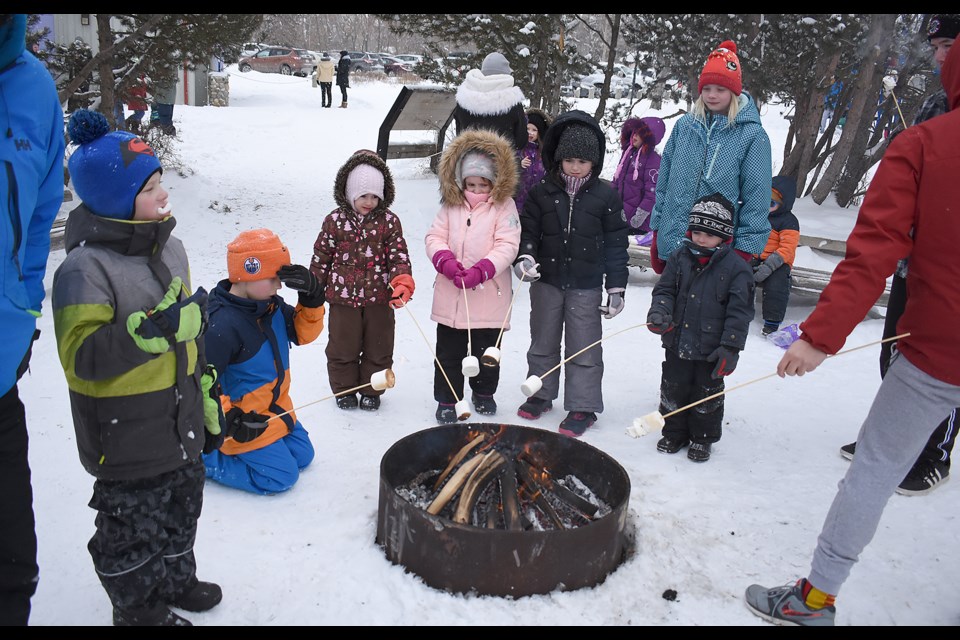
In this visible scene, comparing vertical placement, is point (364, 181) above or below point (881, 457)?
above

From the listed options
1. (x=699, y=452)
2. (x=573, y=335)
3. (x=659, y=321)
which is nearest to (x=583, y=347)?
(x=573, y=335)

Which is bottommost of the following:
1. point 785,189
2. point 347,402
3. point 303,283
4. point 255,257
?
point 347,402

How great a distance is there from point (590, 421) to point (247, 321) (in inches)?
90.8

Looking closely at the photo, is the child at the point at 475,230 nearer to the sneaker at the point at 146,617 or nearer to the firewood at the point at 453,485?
the firewood at the point at 453,485

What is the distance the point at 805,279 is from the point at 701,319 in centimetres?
383

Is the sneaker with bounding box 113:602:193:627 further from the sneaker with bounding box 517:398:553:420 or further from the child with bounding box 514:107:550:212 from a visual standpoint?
the child with bounding box 514:107:550:212

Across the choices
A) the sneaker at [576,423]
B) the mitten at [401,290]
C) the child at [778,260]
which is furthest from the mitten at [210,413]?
the child at [778,260]

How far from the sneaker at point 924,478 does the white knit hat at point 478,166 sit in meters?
2.93

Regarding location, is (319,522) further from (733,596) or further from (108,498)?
(733,596)

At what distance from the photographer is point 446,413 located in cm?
462

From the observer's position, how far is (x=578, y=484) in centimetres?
367

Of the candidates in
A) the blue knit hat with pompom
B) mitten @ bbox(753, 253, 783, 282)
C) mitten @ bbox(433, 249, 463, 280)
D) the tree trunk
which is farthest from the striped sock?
the tree trunk

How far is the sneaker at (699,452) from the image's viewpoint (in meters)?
4.18

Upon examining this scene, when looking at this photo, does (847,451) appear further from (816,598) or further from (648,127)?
(648,127)
